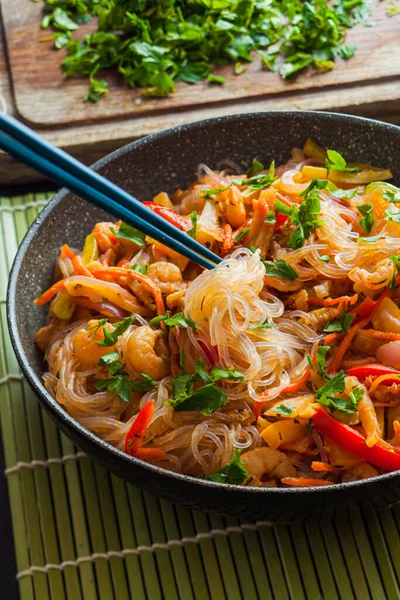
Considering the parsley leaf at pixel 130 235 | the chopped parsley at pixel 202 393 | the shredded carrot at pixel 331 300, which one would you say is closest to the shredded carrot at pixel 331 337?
the shredded carrot at pixel 331 300

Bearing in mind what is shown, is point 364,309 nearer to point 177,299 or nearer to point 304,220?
point 304,220

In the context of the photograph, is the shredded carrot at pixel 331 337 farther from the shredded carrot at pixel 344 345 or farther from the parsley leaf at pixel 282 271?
the parsley leaf at pixel 282 271

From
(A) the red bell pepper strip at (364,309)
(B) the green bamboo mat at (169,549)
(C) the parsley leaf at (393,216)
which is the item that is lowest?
(B) the green bamboo mat at (169,549)

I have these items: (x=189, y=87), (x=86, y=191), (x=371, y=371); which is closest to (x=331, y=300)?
(x=371, y=371)

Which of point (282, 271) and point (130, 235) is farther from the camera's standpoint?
point (130, 235)

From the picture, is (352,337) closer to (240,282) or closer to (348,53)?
(240,282)

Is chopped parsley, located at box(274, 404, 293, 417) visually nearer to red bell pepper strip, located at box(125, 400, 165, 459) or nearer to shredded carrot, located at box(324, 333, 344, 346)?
shredded carrot, located at box(324, 333, 344, 346)

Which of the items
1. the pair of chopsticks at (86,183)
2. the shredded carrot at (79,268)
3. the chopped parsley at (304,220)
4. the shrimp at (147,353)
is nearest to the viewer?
the pair of chopsticks at (86,183)
